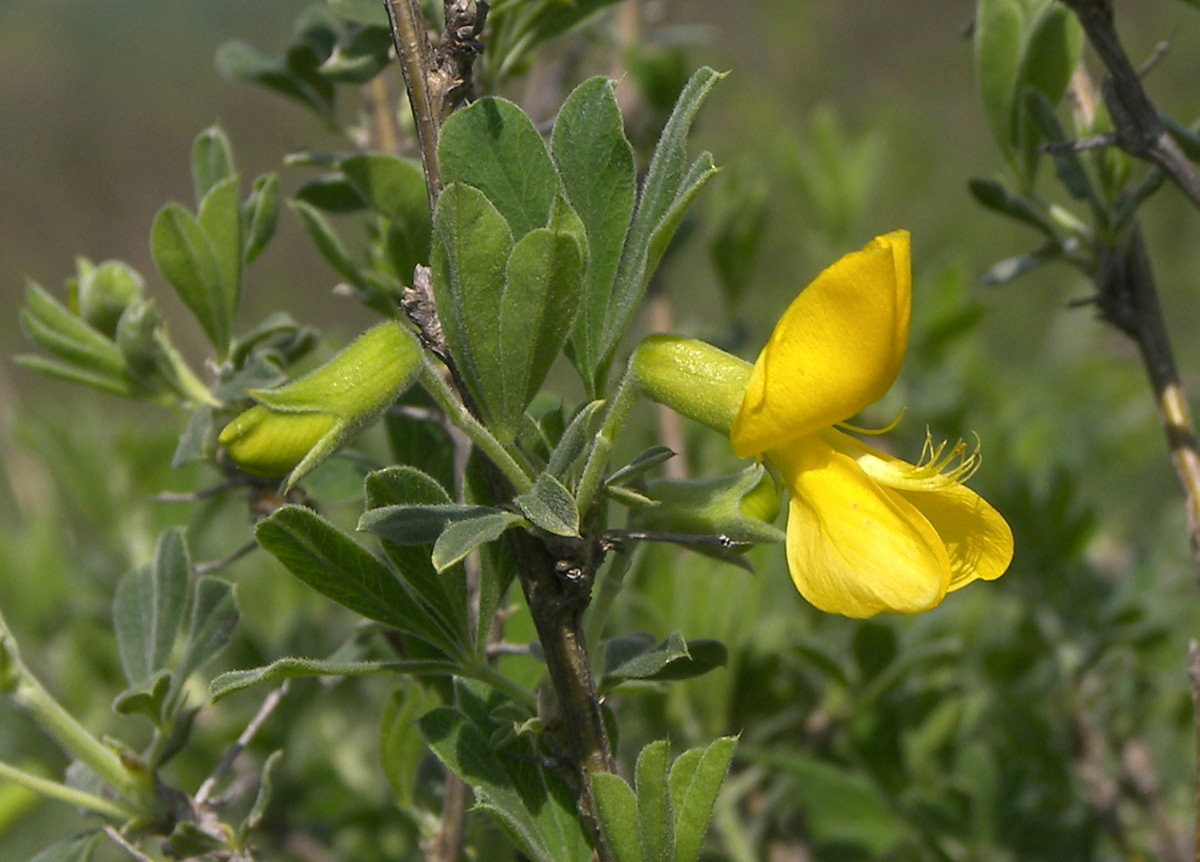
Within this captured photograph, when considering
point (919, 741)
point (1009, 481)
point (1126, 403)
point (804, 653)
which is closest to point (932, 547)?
point (804, 653)

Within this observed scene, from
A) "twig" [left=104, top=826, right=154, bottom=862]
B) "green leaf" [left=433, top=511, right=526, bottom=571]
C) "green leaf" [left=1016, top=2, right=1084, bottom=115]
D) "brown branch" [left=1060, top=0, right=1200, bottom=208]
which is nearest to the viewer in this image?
"green leaf" [left=433, top=511, right=526, bottom=571]

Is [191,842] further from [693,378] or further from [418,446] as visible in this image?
[693,378]

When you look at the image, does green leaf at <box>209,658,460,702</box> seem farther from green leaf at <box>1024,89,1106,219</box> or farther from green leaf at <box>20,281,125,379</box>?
green leaf at <box>1024,89,1106,219</box>

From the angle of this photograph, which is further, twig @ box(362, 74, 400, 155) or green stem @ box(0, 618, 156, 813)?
twig @ box(362, 74, 400, 155)

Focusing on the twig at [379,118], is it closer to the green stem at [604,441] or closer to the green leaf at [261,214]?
the green leaf at [261,214]

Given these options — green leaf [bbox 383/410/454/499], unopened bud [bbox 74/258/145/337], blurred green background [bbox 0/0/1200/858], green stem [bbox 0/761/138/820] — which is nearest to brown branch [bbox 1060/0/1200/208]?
blurred green background [bbox 0/0/1200/858]

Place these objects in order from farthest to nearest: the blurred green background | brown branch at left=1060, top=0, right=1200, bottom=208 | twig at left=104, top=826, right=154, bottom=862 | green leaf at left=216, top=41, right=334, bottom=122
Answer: the blurred green background → green leaf at left=216, top=41, right=334, bottom=122 → brown branch at left=1060, top=0, right=1200, bottom=208 → twig at left=104, top=826, right=154, bottom=862

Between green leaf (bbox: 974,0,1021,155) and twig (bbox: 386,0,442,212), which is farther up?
twig (bbox: 386,0,442,212)

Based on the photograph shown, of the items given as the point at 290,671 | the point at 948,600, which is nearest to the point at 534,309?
the point at 290,671
